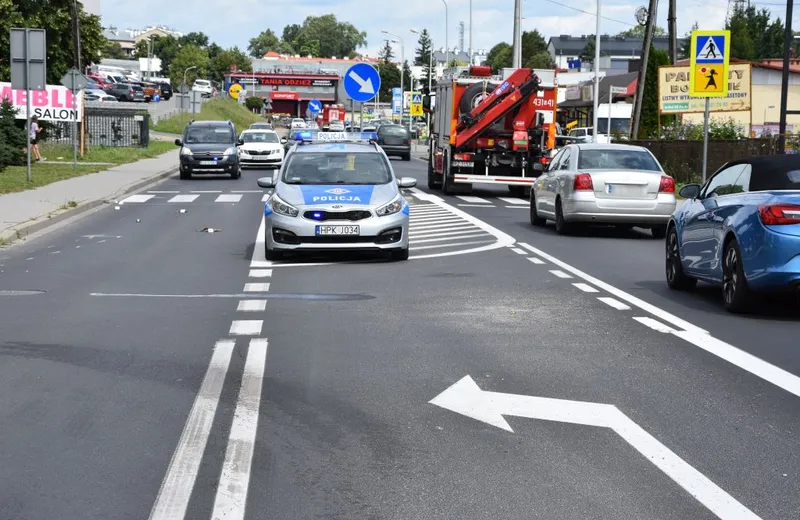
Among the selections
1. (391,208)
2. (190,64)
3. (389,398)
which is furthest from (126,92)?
(389,398)

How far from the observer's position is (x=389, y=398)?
25.2 feet

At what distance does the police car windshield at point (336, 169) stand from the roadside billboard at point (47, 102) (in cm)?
2675

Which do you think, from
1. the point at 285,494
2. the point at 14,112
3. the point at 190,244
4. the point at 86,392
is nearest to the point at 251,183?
the point at 14,112

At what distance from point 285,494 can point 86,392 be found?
2.67m

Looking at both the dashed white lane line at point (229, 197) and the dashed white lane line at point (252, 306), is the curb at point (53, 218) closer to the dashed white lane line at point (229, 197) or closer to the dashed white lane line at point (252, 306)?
the dashed white lane line at point (229, 197)

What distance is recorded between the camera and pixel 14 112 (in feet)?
136

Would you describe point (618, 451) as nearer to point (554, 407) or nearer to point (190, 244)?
point (554, 407)

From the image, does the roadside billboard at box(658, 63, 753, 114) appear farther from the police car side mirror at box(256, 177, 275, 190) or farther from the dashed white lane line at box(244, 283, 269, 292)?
the dashed white lane line at box(244, 283, 269, 292)

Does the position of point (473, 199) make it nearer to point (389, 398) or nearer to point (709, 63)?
point (709, 63)

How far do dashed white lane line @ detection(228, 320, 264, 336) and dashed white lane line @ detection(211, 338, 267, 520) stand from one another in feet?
3.96

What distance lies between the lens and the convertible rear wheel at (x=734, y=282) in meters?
11.6

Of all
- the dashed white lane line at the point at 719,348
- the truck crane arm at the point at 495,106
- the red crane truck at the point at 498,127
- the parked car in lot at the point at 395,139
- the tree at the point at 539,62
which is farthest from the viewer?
the tree at the point at 539,62

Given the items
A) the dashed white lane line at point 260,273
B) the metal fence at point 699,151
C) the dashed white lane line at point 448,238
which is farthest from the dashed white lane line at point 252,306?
the metal fence at point 699,151

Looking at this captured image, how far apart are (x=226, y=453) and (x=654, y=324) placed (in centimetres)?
558
